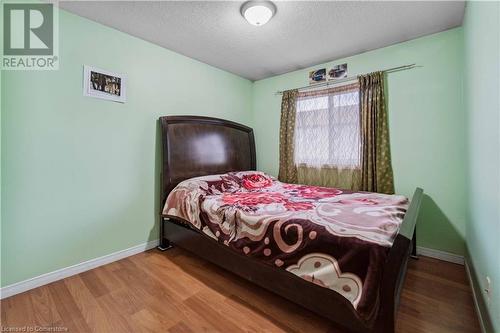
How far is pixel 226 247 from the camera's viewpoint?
1822mm

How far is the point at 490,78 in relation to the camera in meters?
1.20

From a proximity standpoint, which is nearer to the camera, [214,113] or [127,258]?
[127,258]

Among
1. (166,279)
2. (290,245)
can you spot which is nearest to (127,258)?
(166,279)

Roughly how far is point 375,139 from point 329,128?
0.60m

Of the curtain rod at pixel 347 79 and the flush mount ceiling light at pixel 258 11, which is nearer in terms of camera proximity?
the flush mount ceiling light at pixel 258 11

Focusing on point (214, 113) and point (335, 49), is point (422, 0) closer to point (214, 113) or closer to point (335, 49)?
point (335, 49)

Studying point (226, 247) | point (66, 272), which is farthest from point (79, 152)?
point (226, 247)

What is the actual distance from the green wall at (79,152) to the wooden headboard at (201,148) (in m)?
0.18

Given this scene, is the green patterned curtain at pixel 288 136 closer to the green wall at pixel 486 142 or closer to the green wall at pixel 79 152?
the green wall at pixel 79 152

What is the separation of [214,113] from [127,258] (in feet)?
7.06

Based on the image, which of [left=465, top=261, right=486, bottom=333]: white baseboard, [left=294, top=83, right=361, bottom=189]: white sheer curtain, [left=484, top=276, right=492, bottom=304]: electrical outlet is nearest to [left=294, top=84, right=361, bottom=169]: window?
[left=294, top=83, right=361, bottom=189]: white sheer curtain

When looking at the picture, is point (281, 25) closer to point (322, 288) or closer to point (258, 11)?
point (258, 11)

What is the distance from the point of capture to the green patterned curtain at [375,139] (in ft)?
8.33

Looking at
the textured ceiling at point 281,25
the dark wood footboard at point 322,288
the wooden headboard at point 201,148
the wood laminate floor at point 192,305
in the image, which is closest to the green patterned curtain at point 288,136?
the wooden headboard at point 201,148
